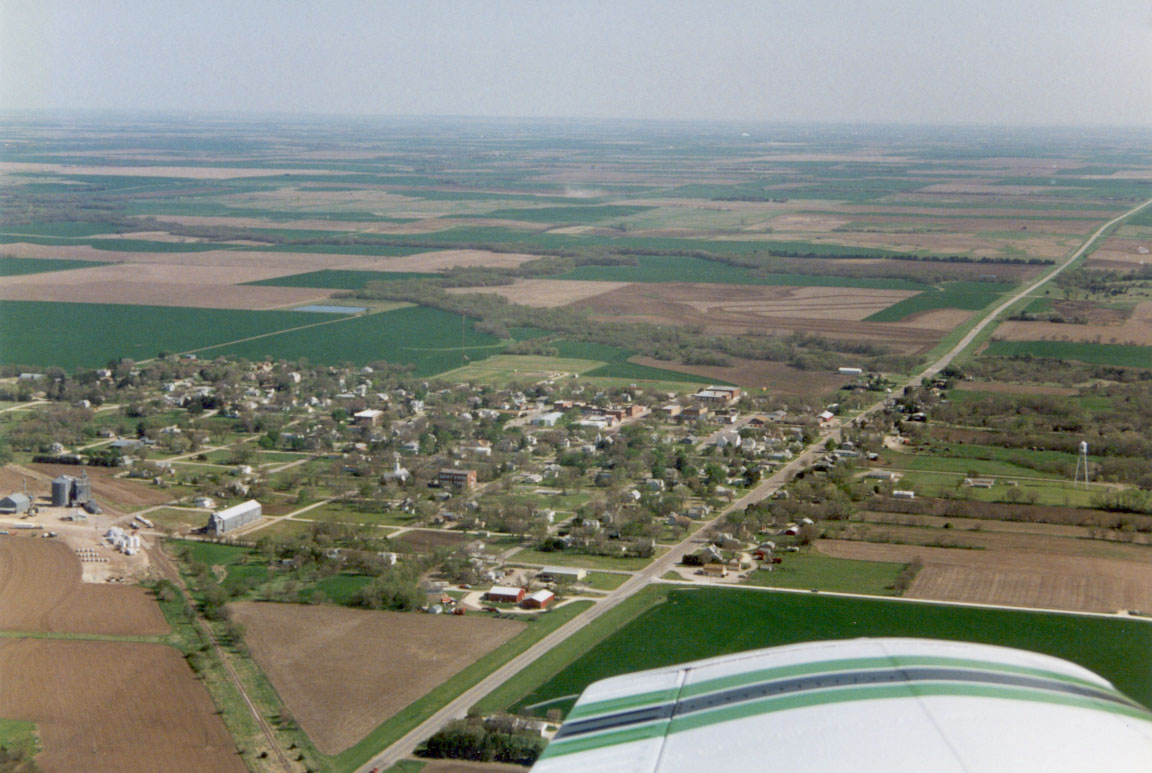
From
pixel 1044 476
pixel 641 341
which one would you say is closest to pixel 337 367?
pixel 641 341

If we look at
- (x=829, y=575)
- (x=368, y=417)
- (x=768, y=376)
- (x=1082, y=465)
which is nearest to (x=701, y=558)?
(x=829, y=575)

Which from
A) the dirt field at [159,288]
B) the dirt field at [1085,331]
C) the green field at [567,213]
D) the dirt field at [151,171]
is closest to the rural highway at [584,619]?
the dirt field at [1085,331]

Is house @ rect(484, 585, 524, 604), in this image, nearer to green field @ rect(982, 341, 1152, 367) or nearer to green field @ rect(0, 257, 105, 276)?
green field @ rect(982, 341, 1152, 367)

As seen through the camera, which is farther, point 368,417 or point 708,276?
point 708,276

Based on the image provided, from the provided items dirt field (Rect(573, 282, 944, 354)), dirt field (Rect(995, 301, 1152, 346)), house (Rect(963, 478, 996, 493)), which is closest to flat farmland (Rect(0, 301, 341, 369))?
dirt field (Rect(573, 282, 944, 354))

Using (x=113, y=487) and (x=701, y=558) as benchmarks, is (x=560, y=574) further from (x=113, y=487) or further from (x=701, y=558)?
(x=113, y=487)
